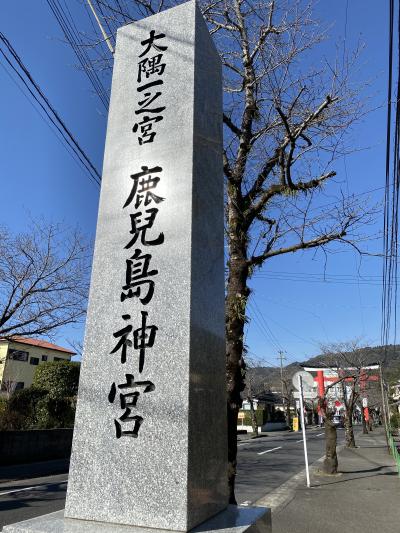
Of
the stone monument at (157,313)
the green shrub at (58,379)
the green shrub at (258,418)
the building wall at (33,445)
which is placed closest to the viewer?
the stone monument at (157,313)

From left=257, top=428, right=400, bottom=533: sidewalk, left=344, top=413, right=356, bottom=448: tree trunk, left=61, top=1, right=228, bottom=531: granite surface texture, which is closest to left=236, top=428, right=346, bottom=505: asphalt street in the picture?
left=257, top=428, right=400, bottom=533: sidewalk

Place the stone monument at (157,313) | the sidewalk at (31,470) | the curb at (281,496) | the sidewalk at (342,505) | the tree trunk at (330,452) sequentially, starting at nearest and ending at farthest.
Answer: the stone monument at (157,313)
the sidewalk at (342,505)
the curb at (281,496)
the sidewalk at (31,470)
the tree trunk at (330,452)

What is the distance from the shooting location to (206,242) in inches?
126

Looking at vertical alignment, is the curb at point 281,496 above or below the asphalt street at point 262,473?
above

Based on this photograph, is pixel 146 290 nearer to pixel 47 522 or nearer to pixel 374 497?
pixel 47 522

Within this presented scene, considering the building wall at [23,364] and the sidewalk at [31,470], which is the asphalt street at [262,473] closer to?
the sidewalk at [31,470]

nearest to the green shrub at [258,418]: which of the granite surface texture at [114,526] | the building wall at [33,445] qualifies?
the building wall at [33,445]

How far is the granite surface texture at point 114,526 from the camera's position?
2.27m

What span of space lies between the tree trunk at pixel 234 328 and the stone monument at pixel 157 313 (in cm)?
197

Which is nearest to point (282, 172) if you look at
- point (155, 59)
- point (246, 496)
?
point (155, 59)

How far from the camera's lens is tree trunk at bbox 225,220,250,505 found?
192 inches

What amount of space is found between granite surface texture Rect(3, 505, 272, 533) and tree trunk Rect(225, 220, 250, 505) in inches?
87.9

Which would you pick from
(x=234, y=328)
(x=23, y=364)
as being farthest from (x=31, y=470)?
(x=23, y=364)

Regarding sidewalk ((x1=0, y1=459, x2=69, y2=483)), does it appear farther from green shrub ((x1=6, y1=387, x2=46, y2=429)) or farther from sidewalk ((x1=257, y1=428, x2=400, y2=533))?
sidewalk ((x1=257, y1=428, x2=400, y2=533))
